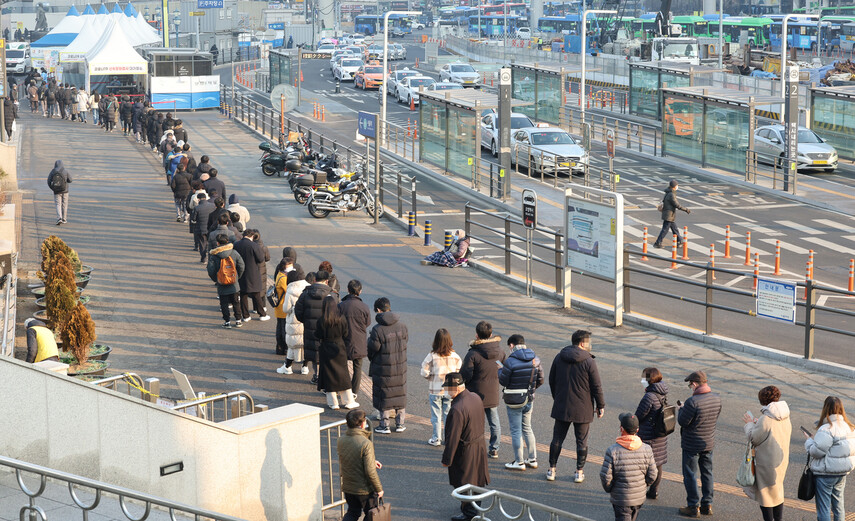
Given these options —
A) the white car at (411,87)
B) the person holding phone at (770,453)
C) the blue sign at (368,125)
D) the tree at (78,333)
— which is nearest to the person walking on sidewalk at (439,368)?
the person holding phone at (770,453)

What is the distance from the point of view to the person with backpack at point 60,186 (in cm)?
2327

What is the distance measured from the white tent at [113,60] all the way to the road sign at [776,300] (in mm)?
39771

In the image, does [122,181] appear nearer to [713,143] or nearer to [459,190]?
[459,190]

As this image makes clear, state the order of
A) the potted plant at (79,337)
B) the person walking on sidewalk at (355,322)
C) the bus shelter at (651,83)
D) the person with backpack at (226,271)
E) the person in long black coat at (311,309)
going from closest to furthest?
the person walking on sidewalk at (355,322) → the potted plant at (79,337) → the person in long black coat at (311,309) → the person with backpack at (226,271) → the bus shelter at (651,83)

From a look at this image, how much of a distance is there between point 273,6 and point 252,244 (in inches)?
6146

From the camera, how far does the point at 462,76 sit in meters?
60.0

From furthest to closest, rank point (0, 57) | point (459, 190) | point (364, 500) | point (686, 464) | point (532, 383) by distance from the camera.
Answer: point (459, 190), point (0, 57), point (532, 383), point (686, 464), point (364, 500)

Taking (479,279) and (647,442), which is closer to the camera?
(647,442)

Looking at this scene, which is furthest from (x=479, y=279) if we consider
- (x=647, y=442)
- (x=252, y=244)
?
(x=647, y=442)

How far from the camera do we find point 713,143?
33969 millimetres

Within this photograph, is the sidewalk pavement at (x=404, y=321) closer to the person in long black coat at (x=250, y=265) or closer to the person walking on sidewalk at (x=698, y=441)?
the person walking on sidewalk at (x=698, y=441)

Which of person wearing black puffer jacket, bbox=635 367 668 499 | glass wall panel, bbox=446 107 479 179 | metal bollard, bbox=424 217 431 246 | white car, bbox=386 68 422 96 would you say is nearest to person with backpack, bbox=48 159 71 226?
metal bollard, bbox=424 217 431 246

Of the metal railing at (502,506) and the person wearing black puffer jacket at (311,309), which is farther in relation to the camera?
the person wearing black puffer jacket at (311,309)

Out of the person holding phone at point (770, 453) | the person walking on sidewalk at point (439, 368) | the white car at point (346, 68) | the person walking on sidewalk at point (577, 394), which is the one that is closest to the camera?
the person holding phone at point (770, 453)
